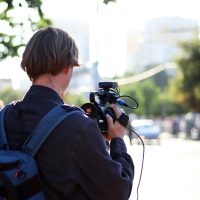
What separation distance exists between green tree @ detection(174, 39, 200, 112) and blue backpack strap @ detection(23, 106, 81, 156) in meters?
53.9

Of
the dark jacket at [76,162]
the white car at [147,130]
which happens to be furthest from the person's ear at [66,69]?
the white car at [147,130]

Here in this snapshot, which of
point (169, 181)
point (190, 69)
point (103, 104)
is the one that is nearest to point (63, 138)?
point (103, 104)

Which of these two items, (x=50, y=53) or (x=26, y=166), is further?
(x=50, y=53)

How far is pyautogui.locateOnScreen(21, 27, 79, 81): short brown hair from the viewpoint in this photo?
2.58 metres

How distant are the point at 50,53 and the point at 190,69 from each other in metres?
54.5

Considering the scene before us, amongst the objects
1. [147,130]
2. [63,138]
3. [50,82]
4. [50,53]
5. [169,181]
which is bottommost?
[147,130]

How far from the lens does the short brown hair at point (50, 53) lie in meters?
2.58

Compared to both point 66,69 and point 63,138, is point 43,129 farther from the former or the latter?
point 66,69

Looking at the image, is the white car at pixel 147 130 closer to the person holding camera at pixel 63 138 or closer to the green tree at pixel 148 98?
the person holding camera at pixel 63 138

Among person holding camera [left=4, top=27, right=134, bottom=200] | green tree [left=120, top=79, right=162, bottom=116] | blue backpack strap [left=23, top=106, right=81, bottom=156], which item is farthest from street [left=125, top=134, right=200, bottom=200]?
green tree [left=120, top=79, right=162, bottom=116]

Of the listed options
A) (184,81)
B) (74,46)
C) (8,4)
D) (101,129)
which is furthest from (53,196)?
(184,81)

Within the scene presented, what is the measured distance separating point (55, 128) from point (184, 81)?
55.9 metres

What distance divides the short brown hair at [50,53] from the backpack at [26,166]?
0.64ft

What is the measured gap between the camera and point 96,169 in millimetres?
2465
